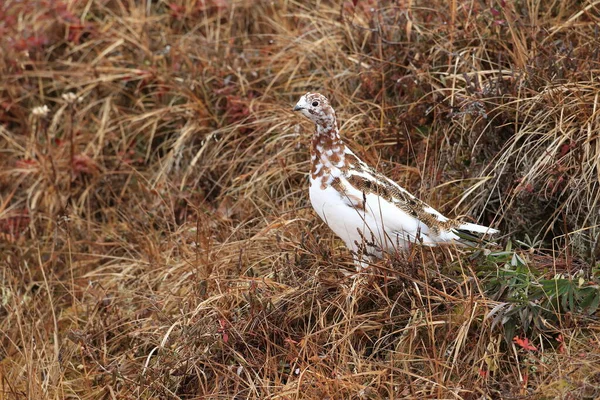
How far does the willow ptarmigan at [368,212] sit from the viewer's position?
350 centimetres

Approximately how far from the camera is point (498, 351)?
127 inches

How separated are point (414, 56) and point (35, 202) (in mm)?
2130

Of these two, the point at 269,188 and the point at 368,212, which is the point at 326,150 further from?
the point at 269,188

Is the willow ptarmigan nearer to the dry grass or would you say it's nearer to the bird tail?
the bird tail

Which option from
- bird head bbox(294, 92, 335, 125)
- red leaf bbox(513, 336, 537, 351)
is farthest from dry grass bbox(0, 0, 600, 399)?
bird head bbox(294, 92, 335, 125)

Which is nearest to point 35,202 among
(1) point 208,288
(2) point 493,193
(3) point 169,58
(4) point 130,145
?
(4) point 130,145

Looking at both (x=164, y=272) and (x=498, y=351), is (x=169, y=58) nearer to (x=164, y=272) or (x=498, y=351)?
(x=164, y=272)

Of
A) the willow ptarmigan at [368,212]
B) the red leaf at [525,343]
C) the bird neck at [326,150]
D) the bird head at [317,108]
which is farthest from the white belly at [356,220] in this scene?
the red leaf at [525,343]

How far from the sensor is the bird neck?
365cm

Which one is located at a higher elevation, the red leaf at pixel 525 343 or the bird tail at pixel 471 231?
the bird tail at pixel 471 231

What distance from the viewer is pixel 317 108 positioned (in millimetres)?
3674

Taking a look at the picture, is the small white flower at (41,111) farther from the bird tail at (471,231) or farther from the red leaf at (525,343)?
the red leaf at (525,343)

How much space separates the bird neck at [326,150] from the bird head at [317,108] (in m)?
0.01

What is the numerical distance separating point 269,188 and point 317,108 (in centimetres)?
98
